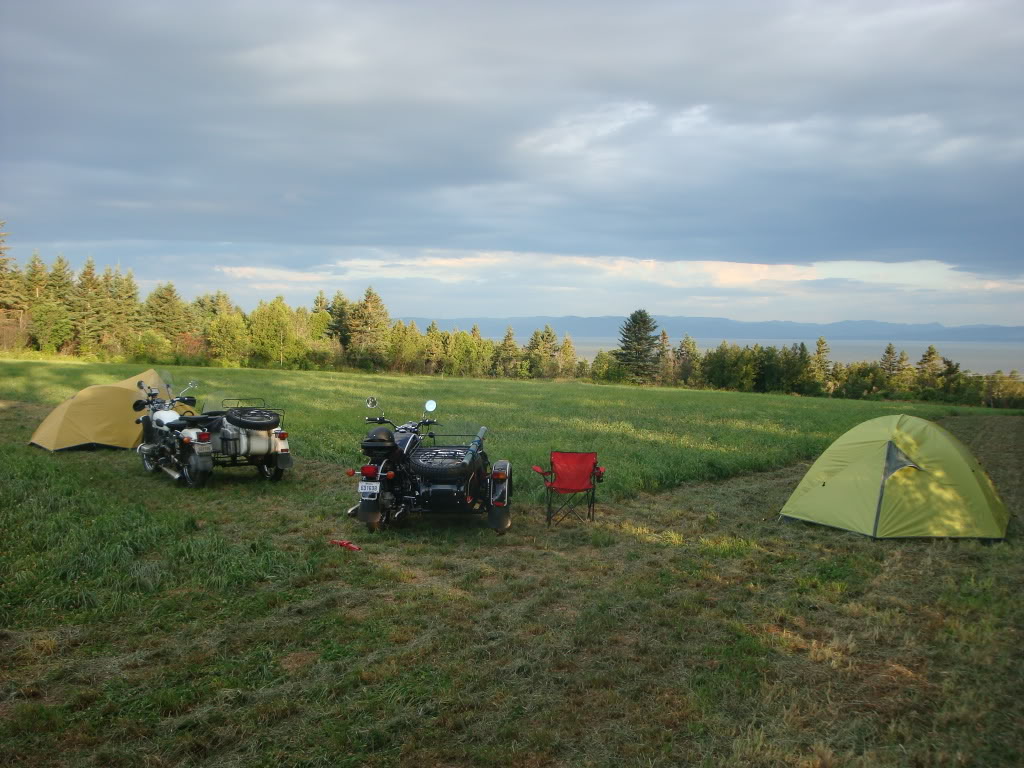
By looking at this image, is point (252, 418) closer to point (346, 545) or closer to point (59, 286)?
point (346, 545)

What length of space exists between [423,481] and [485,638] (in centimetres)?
316

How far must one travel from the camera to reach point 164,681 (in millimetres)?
4316

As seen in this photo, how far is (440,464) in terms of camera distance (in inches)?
312

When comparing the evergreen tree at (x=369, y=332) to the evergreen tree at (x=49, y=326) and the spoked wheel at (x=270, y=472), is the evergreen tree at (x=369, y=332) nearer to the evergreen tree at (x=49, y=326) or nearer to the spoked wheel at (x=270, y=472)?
the evergreen tree at (x=49, y=326)

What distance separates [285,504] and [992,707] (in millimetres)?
8747

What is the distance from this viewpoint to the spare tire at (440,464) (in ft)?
25.6

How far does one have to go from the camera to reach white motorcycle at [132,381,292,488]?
10.3 m

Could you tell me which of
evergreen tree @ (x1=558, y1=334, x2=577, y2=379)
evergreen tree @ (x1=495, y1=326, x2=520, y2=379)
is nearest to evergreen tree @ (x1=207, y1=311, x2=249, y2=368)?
evergreen tree @ (x1=495, y1=326, x2=520, y2=379)

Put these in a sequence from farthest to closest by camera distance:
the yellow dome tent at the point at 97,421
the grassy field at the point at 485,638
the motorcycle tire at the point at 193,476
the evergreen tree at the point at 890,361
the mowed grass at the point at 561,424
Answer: the evergreen tree at the point at 890,361
the yellow dome tent at the point at 97,421
the mowed grass at the point at 561,424
the motorcycle tire at the point at 193,476
the grassy field at the point at 485,638

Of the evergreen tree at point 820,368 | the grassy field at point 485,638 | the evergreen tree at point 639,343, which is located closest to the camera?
the grassy field at point 485,638

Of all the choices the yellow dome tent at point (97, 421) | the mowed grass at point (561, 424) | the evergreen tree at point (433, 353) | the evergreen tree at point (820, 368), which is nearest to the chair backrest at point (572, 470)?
the mowed grass at point (561, 424)

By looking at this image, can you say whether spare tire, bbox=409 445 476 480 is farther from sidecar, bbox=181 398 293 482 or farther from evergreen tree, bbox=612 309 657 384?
evergreen tree, bbox=612 309 657 384

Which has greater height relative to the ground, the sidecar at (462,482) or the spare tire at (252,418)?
the spare tire at (252,418)

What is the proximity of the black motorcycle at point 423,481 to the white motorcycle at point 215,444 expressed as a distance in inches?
109
